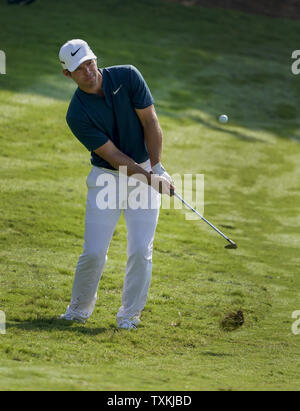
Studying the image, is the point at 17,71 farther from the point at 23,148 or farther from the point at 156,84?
the point at 23,148

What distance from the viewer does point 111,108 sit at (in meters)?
A: 6.21

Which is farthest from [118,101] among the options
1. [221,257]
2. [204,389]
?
[221,257]

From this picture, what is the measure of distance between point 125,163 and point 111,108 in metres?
0.50

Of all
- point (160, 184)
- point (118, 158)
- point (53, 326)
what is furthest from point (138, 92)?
point (53, 326)

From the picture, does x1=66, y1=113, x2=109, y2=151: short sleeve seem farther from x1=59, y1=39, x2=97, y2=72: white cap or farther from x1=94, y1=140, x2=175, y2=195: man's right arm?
x1=59, y1=39, x2=97, y2=72: white cap

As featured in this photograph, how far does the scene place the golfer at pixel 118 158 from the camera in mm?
6148

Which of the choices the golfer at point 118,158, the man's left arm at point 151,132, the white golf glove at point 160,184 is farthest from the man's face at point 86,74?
the white golf glove at point 160,184

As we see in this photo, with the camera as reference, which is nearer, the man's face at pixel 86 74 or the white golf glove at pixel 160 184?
the man's face at pixel 86 74

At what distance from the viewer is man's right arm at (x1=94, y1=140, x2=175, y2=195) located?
240 inches

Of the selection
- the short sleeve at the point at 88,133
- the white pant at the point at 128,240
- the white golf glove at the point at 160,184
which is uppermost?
the short sleeve at the point at 88,133

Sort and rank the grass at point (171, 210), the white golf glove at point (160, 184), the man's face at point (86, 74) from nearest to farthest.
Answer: the grass at point (171, 210), the man's face at point (86, 74), the white golf glove at point (160, 184)

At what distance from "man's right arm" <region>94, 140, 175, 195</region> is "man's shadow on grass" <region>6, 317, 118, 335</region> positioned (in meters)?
1.43

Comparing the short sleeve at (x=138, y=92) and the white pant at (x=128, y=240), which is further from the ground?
the short sleeve at (x=138, y=92)

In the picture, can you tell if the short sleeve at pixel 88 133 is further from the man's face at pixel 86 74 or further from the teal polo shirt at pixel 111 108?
the man's face at pixel 86 74
